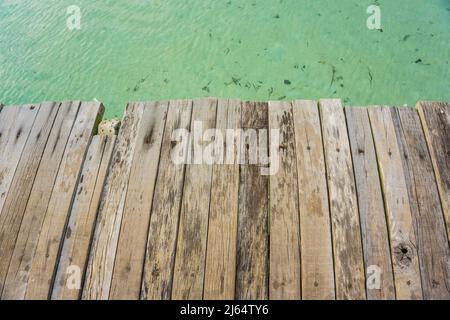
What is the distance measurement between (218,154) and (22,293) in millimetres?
1598

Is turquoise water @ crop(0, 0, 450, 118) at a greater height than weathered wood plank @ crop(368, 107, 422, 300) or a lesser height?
lesser

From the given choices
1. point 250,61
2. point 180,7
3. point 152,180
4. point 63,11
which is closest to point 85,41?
point 63,11

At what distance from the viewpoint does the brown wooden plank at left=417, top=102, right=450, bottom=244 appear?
98.6 inches

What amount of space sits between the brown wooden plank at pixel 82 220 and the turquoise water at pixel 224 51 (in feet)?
6.68

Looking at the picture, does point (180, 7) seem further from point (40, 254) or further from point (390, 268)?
point (390, 268)

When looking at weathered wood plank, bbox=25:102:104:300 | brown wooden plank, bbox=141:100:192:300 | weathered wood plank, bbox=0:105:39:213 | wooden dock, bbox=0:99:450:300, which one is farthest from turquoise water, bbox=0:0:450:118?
brown wooden plank, bbox=141:100:192:300

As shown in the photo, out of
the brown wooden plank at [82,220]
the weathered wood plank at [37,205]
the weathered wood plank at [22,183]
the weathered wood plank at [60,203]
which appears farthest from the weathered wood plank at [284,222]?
the weathered wood plank at [22,183]

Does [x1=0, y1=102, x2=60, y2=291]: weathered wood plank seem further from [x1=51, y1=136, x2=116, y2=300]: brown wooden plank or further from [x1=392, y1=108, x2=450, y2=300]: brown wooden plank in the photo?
[x1=392, y1=108, x2=450, y2=300]: brown wooden plank

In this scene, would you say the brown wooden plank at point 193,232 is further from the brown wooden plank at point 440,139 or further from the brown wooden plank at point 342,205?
the brown wooden plank at point 440,139

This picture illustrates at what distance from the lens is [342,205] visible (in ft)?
8.17

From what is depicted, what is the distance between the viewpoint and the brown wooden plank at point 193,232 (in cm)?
227

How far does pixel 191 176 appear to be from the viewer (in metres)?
2.68

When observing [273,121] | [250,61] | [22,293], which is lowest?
[250,61]

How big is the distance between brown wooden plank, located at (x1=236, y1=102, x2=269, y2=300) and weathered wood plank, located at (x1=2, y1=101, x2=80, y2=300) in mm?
1402
